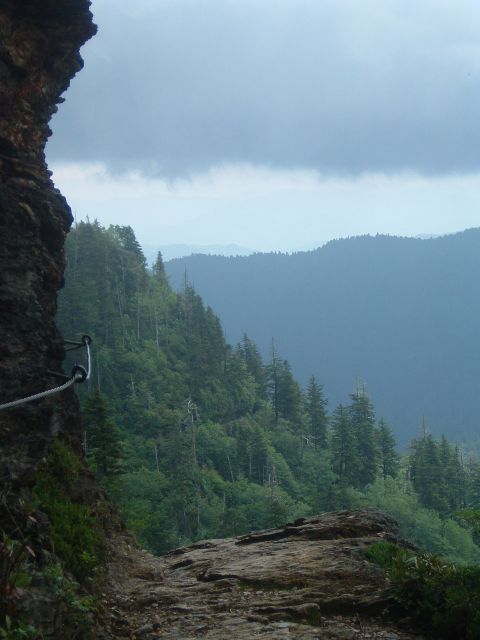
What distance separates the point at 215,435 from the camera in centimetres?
8056

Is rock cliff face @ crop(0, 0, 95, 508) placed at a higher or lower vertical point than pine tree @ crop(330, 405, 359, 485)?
higher

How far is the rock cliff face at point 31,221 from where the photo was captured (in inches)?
394

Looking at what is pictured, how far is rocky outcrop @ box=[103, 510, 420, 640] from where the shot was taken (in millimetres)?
8391

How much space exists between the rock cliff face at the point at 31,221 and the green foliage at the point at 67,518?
0.64m

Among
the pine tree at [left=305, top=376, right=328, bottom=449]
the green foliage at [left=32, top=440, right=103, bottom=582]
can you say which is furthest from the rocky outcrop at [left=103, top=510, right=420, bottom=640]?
the pine tree at [left=305, top=376, right=328, bottom=449]

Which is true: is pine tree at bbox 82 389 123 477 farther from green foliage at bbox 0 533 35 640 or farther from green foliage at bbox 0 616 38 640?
green foliage at bbox 0 616 38 640

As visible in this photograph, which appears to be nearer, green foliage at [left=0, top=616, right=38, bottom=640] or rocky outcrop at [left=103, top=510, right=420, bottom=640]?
green foliage at [left=0, top=616, right=38, bottom=640]

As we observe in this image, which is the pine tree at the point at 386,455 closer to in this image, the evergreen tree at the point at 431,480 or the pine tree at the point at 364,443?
the pine tree at the point at 364,443

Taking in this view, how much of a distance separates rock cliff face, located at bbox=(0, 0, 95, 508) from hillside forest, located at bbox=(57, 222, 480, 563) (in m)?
31.9

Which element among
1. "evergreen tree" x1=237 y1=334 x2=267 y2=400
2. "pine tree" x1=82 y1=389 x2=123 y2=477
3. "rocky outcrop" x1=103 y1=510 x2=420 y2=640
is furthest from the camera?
"evergreen tree" x1=237 y1=334 x2=267 y2=400

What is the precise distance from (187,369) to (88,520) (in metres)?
82.9

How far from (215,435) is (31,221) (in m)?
70.2

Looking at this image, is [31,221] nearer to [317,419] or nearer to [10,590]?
[10,590]

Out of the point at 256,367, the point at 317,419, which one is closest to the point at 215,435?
the point at 317,419
